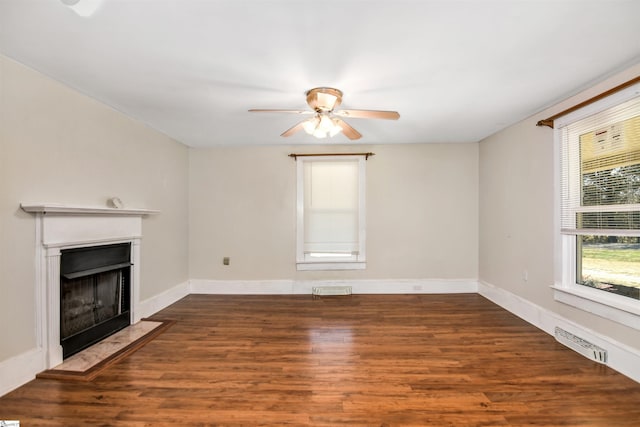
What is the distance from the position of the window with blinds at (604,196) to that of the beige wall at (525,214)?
183 millimetres

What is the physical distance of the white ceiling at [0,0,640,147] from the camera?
1502mm

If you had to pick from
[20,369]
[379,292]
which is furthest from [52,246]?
[379,292]

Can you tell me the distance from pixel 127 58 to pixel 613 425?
3840 millimetres

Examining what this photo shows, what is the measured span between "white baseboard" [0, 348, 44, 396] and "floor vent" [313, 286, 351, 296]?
2.90 metres

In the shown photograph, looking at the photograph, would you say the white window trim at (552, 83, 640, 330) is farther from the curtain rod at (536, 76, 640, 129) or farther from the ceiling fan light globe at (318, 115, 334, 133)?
the ceiling fan light globe at (318, 115, 334, 133)

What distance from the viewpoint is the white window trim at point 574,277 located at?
2119 mm

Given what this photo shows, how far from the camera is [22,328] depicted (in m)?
2.02

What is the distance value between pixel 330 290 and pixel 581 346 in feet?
9.01

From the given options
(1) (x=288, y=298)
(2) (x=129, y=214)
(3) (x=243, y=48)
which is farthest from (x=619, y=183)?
(2) (x=129, y=214)

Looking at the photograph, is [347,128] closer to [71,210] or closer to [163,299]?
[71,210]

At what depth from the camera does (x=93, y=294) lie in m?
2.69

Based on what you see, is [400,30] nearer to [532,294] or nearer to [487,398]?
[487,398]

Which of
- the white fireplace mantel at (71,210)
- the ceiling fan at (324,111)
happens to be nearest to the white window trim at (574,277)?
the ceiling fan at (324,111)

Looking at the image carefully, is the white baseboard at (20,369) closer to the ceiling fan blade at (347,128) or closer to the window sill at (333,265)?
the window sill at (333,265)
